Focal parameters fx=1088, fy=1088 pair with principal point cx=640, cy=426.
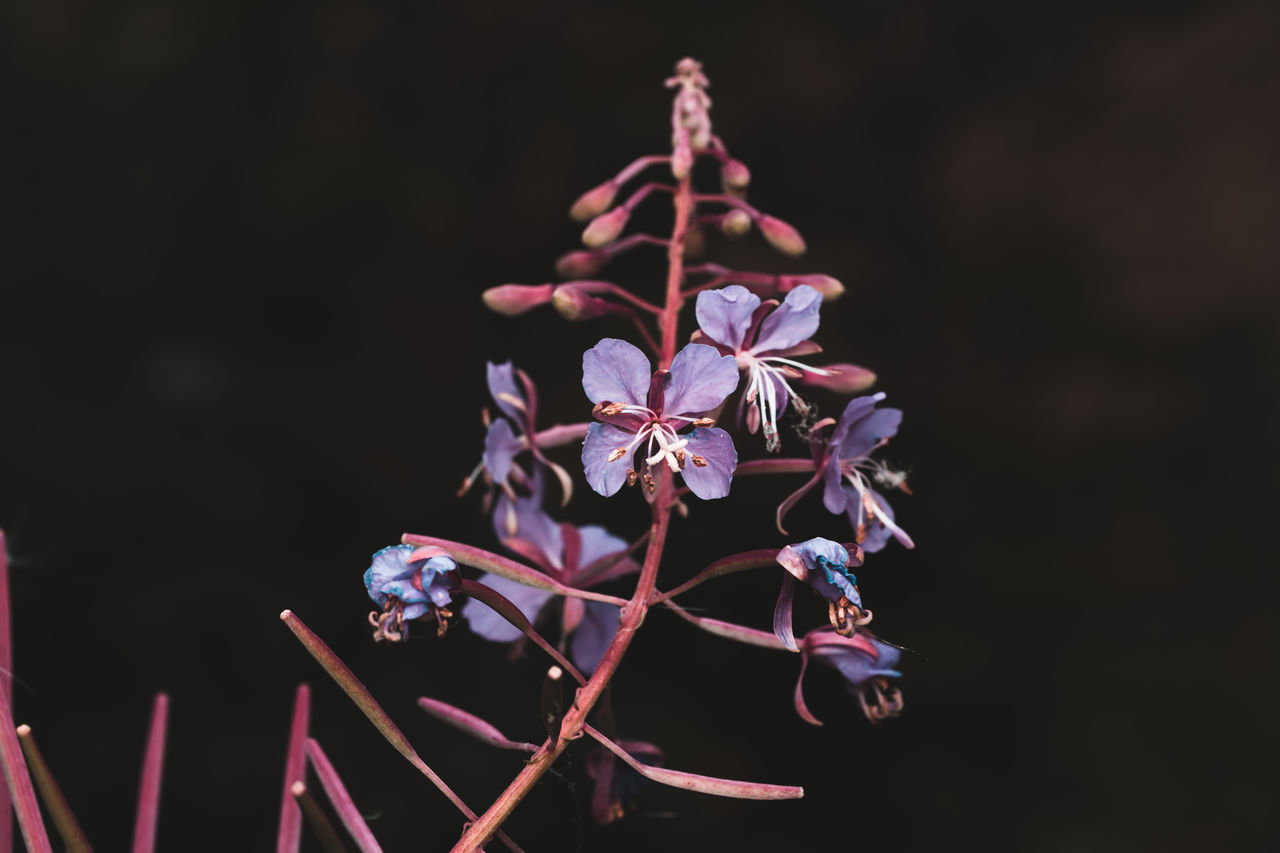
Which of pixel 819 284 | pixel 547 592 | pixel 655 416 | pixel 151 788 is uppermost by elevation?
pixel 819 284

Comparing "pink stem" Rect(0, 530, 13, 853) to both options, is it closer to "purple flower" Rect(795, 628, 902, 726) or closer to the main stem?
the main stem

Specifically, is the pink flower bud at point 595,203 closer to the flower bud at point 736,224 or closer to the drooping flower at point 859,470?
the flower bud at point 736,224

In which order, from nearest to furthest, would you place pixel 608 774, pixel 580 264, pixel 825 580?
pixel 825 580, pixel 608 774, pixel 580 264

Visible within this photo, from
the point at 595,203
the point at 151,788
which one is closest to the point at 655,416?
the point at 595,203

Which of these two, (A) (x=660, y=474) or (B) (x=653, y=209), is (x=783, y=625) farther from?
(B) (x=653, y=209)

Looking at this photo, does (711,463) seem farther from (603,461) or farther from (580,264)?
(580,264)

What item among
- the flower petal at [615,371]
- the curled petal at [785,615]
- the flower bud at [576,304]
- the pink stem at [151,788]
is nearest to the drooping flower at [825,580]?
the curled petal at [785,615]

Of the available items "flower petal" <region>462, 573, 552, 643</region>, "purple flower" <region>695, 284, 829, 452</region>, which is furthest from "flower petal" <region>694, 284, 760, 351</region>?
"flower petal" <region>462, 573, 552, 643</region>
